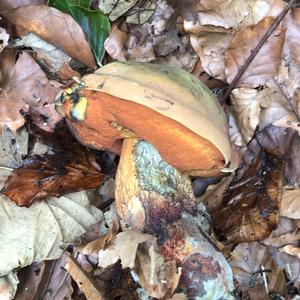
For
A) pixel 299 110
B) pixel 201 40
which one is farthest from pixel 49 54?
pixel 299 110

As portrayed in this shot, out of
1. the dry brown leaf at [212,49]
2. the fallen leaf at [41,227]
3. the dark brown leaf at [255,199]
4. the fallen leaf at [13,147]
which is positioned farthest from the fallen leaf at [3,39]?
Result: the dark brown leaf at [255,199]

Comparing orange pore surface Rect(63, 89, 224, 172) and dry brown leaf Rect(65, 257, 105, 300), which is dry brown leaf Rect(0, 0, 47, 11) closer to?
orange pore surface Rect(63, 89, 224, 172)

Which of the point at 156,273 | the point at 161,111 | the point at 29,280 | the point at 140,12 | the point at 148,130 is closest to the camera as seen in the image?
the point at 161,111

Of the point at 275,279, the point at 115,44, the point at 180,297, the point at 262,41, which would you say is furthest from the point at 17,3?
the point at 275,279

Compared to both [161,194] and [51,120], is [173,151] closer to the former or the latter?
[161,194]

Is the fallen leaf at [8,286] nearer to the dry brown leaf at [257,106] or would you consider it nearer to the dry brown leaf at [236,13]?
the dry brown leaf at [257,106]

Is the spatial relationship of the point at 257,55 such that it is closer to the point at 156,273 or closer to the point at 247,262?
the point at 247,262
